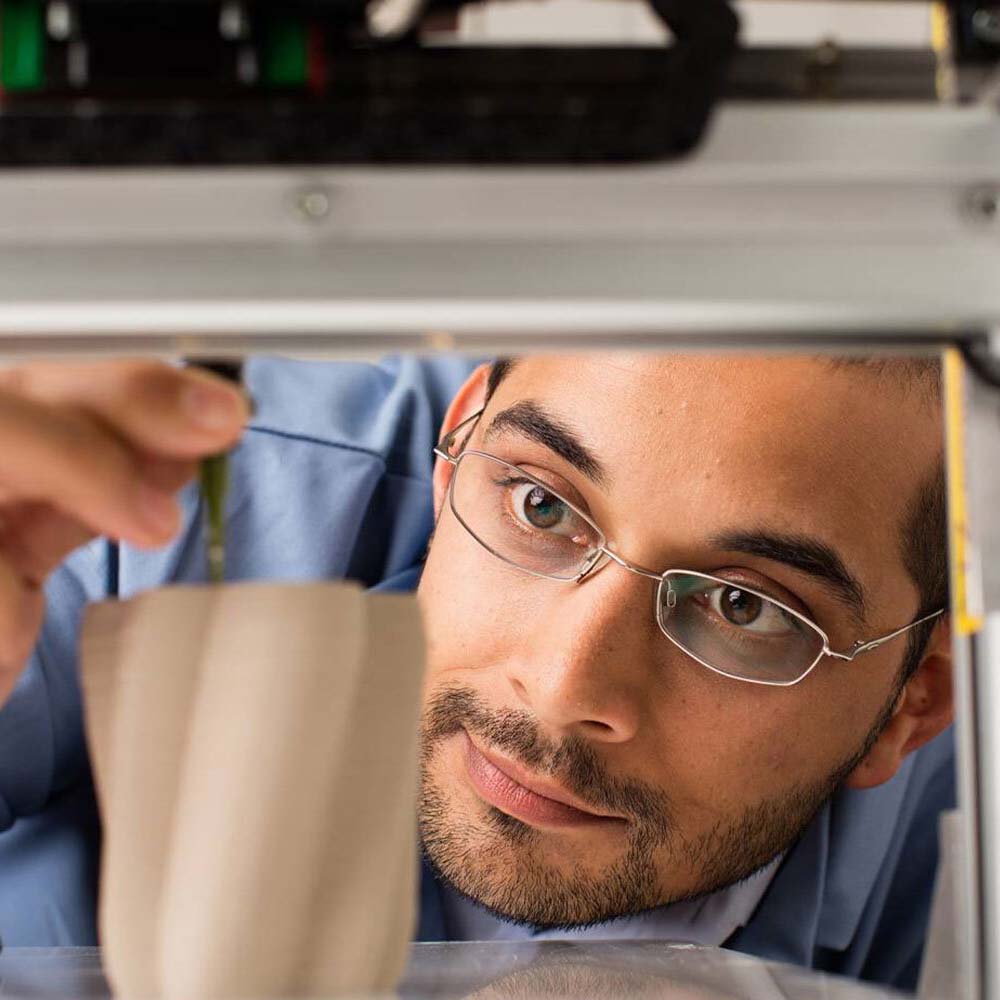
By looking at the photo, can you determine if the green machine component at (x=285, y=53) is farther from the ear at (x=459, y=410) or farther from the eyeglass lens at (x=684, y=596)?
the ear at (x=459, y=410)

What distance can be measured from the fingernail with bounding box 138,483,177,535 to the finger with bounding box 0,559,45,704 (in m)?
0.11

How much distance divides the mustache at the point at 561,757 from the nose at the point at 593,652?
7 centimetres

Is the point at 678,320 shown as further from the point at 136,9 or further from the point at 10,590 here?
the point at 10,590

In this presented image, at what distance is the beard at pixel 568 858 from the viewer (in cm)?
161

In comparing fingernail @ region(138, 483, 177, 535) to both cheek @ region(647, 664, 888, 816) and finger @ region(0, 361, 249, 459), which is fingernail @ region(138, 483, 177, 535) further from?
cheek @ region(647, 664, 888, 816)

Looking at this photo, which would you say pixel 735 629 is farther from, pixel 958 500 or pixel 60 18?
pixel 60 18

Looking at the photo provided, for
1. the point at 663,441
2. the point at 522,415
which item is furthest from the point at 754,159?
the point at 522,415

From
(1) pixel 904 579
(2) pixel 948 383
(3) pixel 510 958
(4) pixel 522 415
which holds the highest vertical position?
→ (2) pixel 948 383

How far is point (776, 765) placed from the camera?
1612 mm

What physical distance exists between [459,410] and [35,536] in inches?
45.4

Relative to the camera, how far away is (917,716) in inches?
68.6

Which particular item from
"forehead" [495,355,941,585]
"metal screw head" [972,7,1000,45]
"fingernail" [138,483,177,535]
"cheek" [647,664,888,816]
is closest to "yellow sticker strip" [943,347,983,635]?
"metal screw head" [972,7,1000,45]

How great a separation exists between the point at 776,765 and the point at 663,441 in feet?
1.62

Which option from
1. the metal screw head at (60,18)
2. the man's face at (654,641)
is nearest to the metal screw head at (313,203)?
the metal screw head at (60,18)
